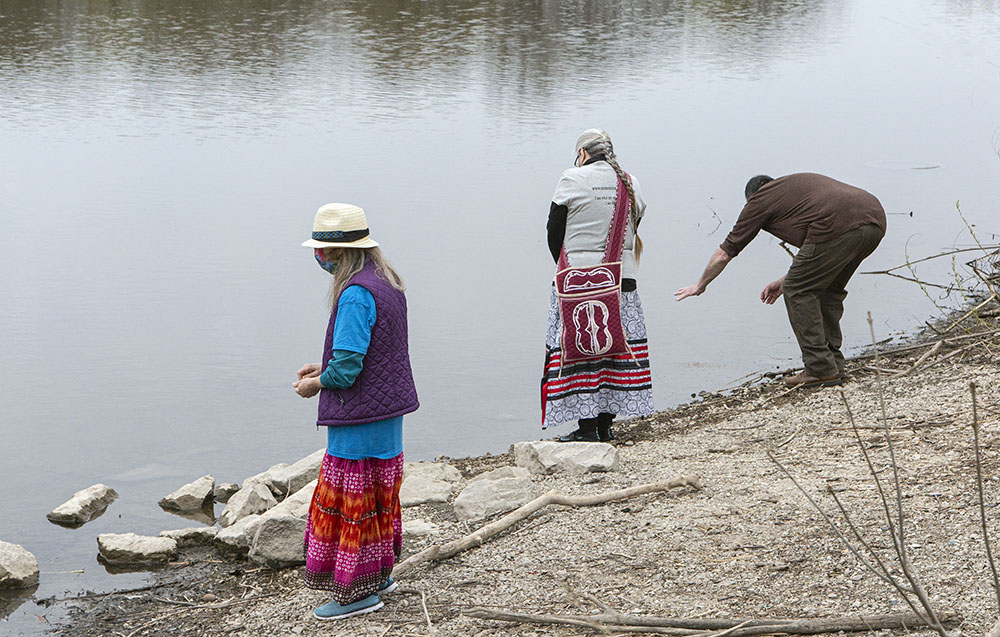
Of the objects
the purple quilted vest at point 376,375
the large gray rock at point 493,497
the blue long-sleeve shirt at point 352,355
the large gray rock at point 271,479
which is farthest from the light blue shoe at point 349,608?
the large gray rock at point 271,479

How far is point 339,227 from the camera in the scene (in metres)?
4.46

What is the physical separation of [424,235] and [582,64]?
12125mm

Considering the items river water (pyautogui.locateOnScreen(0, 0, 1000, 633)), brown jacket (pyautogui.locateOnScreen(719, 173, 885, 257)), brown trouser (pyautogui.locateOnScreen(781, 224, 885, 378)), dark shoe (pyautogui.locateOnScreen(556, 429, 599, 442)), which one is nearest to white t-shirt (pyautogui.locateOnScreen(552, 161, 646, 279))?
brown jacket (pyautogui.locateOnScreen(719, 173, 885, 257))

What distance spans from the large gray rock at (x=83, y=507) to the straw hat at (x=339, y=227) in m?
3.55

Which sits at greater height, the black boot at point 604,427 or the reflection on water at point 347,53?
the reflection on water at point 347,53

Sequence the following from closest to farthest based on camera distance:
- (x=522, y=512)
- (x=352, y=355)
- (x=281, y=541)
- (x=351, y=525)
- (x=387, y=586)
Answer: (x=352, y=355)
(x=351, y=525)
(x=387, y=586)
(x=522, y=512)
(x=281, y=541)

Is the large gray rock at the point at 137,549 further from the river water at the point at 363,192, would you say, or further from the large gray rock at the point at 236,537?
the large gray rock at the point at 236,537

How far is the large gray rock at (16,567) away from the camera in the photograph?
614 centimetres

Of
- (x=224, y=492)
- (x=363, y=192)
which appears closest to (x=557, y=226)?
(x=224, y=492)

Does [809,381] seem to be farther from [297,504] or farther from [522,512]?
[297,504]

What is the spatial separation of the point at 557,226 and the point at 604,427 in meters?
1.29

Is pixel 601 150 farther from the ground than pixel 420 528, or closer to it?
farther from the ground

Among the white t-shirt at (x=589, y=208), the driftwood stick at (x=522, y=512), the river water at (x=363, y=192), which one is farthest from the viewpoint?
the river water at (x=363, y=192)

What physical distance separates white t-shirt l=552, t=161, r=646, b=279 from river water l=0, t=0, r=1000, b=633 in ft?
7.08
